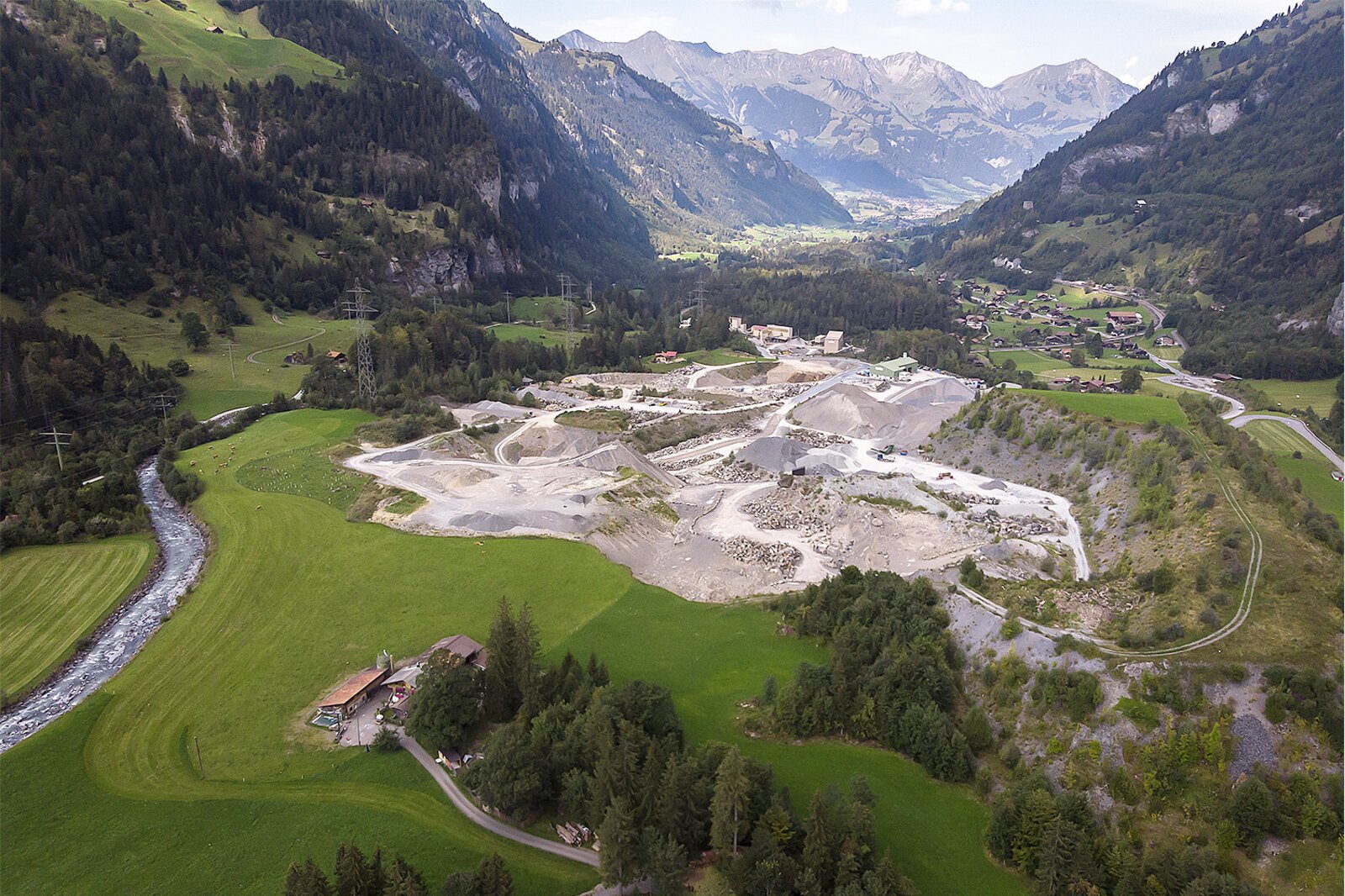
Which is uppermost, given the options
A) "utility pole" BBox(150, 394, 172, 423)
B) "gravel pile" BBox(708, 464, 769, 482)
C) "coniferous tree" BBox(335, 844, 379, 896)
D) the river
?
"utility pole" BBox(150, 394, 172, 423)

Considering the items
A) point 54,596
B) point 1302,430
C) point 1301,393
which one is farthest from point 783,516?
point 1301,393

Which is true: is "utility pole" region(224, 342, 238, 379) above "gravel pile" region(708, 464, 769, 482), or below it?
above

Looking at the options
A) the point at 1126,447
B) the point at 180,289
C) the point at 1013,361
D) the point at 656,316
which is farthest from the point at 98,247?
the point at 1013,361

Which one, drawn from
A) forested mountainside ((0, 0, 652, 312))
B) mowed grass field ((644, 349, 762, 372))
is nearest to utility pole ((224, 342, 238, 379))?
forested mountainside ((0, 0, 652, 312))

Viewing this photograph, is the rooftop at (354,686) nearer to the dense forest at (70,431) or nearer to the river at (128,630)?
the river at (128,630)

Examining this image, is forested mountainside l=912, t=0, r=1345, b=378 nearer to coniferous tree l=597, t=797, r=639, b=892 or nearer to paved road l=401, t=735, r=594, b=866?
coniferous tree l=597, t=797, r=639, b=892

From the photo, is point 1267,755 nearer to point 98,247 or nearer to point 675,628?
point 675,628

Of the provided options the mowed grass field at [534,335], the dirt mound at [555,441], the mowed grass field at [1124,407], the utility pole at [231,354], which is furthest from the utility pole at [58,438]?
the mowed grass field at [1124,407]
